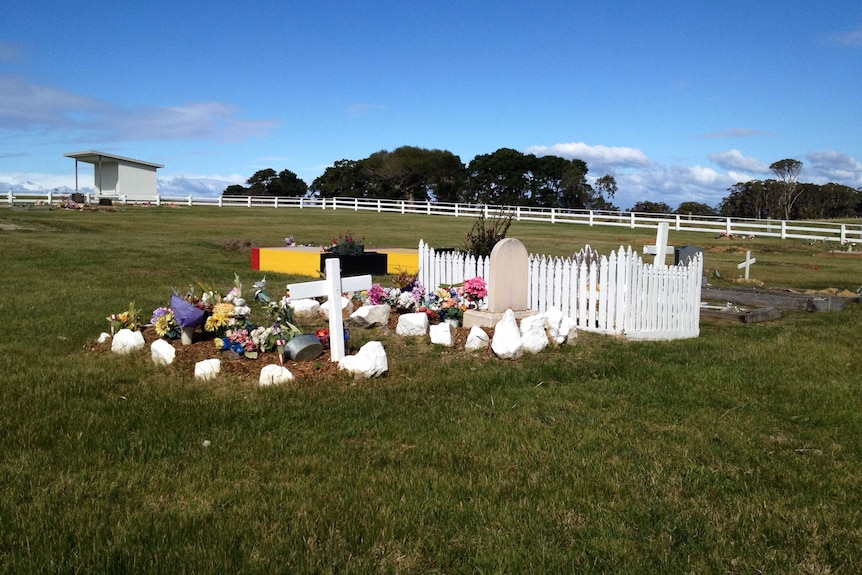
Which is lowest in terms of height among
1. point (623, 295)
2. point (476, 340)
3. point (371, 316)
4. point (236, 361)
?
point (236, 361)

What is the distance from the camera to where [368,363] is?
269 inches

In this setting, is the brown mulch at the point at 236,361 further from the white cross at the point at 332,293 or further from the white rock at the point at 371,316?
the white rock at the point at 371,316

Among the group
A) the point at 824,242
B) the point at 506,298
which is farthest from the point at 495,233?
the point at 824,242

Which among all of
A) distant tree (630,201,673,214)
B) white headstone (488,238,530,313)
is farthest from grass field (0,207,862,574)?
distant tree (630,201,673,214)

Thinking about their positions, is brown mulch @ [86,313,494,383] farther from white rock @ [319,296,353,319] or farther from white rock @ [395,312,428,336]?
white rock @ [319,296,353,319]

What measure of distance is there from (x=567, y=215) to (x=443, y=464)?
134ft

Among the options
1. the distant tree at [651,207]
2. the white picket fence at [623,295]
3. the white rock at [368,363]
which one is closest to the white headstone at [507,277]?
the white picket fence at [623,295]

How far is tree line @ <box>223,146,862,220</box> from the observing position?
78.2m

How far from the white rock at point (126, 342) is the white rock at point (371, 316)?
277cm

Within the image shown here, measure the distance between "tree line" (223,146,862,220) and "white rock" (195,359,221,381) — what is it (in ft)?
232

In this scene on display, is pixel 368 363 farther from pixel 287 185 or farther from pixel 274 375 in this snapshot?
pixel 287 185

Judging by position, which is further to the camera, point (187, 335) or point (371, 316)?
point (371, 316)

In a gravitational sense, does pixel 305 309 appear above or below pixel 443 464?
above

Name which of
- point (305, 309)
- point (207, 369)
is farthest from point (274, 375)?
point (305, 309)
